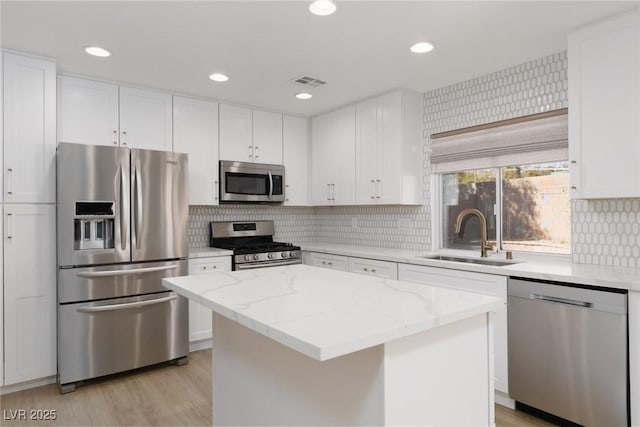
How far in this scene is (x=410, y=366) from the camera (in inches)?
46.6

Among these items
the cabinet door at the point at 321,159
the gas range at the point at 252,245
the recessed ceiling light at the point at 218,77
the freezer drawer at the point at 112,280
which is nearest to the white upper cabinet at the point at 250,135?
the cabinet door at the point at 321,159

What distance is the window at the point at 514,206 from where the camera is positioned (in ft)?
9.40

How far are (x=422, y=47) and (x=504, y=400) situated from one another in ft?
8.04

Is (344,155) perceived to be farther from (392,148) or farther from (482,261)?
(482,261)

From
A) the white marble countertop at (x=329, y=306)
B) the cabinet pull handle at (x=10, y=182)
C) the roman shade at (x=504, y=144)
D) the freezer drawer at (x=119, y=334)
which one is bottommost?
the freezer drawer at (x=119, y=334)

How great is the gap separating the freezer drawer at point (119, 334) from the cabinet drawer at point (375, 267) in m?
1.55

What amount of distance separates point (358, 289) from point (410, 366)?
503 millimetres

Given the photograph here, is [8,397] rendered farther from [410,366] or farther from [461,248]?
[461,248]

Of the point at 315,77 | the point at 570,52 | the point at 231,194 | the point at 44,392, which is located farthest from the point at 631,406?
the point at 44,392

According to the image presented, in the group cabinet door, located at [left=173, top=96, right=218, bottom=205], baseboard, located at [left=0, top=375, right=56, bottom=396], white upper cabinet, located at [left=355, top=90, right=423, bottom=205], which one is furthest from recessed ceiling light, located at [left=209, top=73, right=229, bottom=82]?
baseboard, located at [left=0, top=375, right=56, bottom=396]

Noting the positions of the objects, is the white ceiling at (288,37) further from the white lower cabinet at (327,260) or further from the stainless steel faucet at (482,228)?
the white lower cabinet at (327,260)

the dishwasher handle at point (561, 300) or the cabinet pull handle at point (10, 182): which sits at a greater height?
the cabinet pull handle at point (10, 182)

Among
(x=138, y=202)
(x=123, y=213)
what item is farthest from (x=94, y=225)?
(x=138, y=202)

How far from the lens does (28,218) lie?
279 centimetres
